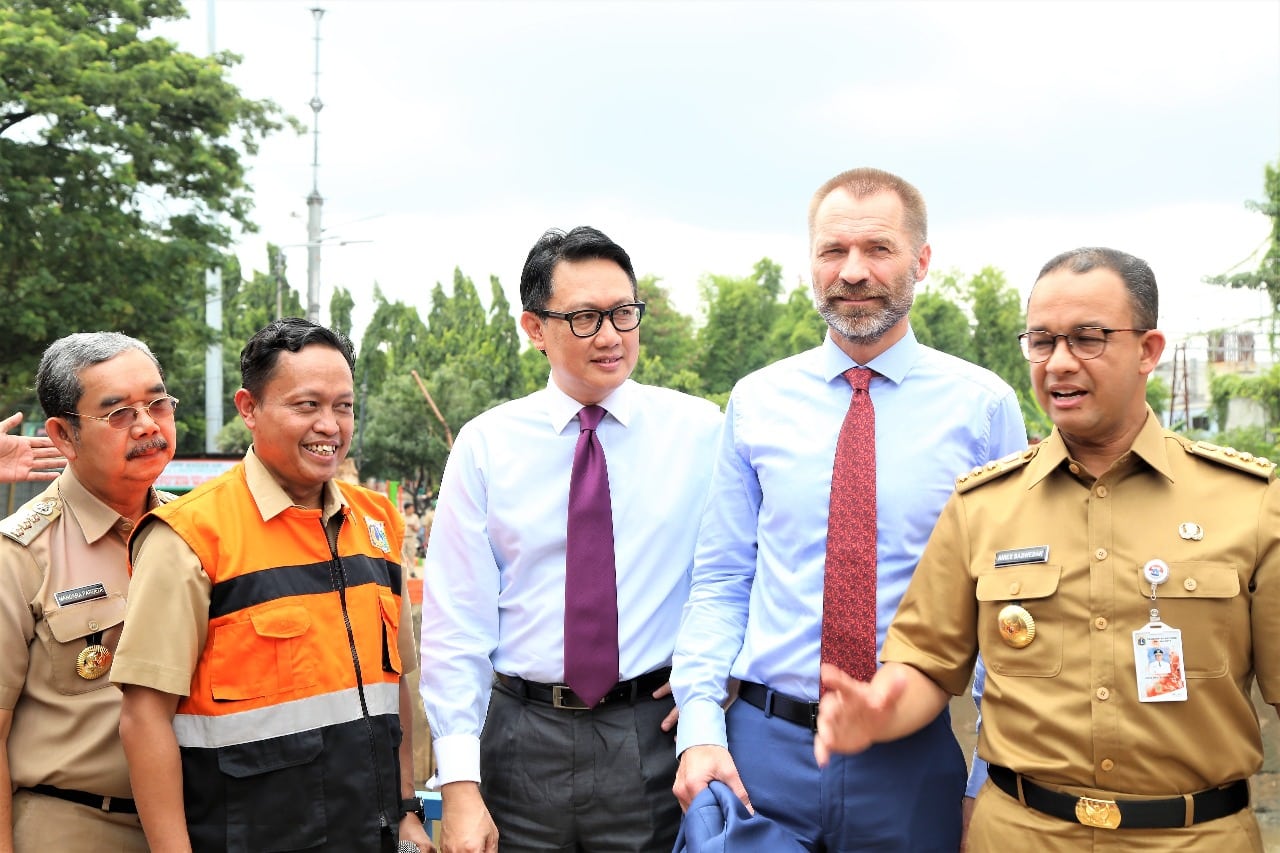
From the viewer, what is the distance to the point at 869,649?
2.96 metres

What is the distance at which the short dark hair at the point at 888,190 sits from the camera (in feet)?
10.3

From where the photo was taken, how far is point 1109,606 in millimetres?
2605

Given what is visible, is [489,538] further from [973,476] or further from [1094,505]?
[1094,505]

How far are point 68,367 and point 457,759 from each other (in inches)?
57.2

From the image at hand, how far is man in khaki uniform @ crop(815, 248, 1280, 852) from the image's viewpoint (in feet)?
8.27

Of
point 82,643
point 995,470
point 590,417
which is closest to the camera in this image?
point 995,470

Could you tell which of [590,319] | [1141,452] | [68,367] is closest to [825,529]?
[1141,452]

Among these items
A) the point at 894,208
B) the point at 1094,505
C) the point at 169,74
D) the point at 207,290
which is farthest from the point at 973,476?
the point at 207,290

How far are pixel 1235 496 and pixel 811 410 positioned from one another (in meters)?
1.02

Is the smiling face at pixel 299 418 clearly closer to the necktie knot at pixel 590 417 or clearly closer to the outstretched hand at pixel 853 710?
the necktie knot at pixel 590 417

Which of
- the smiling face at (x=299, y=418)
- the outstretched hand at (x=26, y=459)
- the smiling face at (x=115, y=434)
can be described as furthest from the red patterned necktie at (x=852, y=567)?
the outstretched hand at (x=26, y=459)

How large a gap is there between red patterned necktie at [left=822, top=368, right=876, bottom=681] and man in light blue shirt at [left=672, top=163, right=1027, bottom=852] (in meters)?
0.03

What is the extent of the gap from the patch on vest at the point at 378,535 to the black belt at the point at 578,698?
508 mm

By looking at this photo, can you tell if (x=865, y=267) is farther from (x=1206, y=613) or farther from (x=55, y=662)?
(x=55, y=662)
